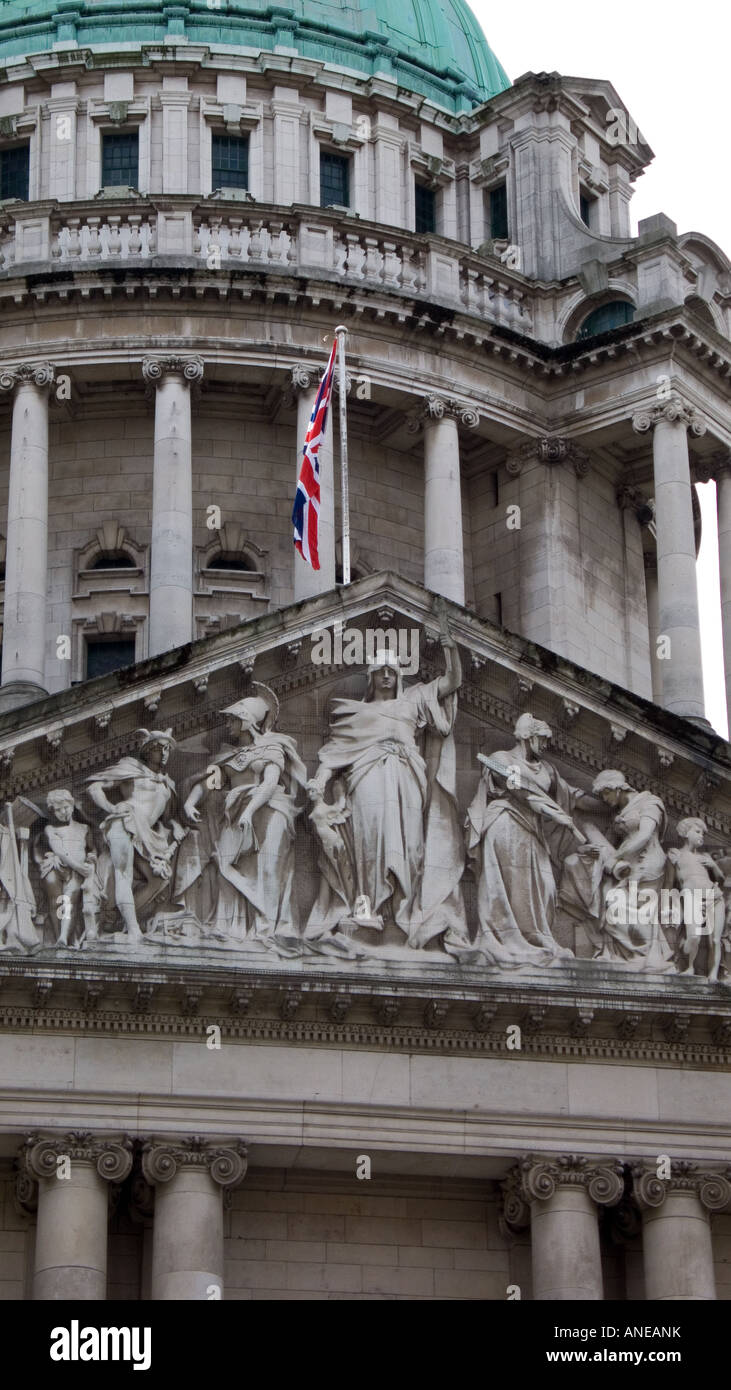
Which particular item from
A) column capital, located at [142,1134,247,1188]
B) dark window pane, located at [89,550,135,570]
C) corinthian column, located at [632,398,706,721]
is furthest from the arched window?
column capital, located at [142,1134,247,1188]

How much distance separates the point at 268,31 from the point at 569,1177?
30956mm

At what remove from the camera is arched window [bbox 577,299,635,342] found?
5281cm

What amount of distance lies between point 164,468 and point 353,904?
17536 mm

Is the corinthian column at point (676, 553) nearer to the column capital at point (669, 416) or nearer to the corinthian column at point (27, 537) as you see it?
the column capital at point (669, 416)

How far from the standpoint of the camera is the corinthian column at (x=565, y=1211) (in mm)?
32375

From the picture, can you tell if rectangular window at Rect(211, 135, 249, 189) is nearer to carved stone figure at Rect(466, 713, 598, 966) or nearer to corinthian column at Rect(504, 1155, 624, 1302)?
carved stone figure at Rect(466, 713, 598, 966)

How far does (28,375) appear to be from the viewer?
1969 inches

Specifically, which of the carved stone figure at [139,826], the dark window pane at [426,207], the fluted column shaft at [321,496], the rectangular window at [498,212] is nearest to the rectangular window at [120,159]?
the dark window pane at [426,207]

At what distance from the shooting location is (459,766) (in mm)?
34469

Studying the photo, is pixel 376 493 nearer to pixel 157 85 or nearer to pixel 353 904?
pixel 157 85

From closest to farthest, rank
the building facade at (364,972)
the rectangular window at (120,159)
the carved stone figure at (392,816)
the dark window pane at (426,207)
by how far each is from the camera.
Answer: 1. the building facade at (364,972)
2. the carved stone figure at (392,816)
3. the rectangular window at (120,159)
4. the dark window pane at (426,207)

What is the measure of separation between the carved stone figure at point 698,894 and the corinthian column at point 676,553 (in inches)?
524

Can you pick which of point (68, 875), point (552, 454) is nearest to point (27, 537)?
point (552, 454)
